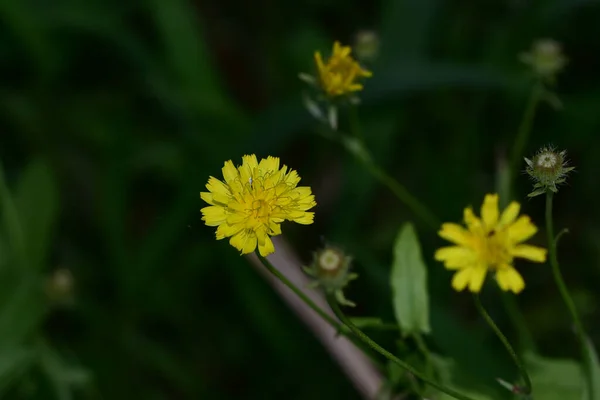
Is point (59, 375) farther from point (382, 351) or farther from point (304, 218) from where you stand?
point (382, 351)

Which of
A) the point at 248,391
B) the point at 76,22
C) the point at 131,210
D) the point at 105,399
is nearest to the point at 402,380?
the point at 248,391

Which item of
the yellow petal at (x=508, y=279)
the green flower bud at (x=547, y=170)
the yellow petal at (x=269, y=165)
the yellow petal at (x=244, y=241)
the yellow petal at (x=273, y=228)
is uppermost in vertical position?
the green flower bud at (x=547, y=170)

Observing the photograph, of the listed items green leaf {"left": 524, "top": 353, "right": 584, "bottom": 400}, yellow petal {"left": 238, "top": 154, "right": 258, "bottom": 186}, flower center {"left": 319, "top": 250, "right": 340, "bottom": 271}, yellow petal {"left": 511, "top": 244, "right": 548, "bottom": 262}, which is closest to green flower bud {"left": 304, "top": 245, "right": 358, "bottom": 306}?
flower center {"left": 319, "top": 250, "right": 340, "bottom": 271}

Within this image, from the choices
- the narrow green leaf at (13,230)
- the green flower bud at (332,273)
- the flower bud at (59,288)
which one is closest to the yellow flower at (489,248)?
the green flower bud at (332,273)

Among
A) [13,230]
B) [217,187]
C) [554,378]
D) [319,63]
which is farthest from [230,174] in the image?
[13,230]

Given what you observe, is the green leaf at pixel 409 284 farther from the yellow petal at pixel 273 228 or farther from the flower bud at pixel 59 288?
the flower bud at pixel 59 288

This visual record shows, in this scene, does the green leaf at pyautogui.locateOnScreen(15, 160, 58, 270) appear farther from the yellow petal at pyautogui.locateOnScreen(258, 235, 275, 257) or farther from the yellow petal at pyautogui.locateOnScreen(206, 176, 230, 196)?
the yellow petal at pyautogui.locateOnScreen(258, 235, 275, 257)
